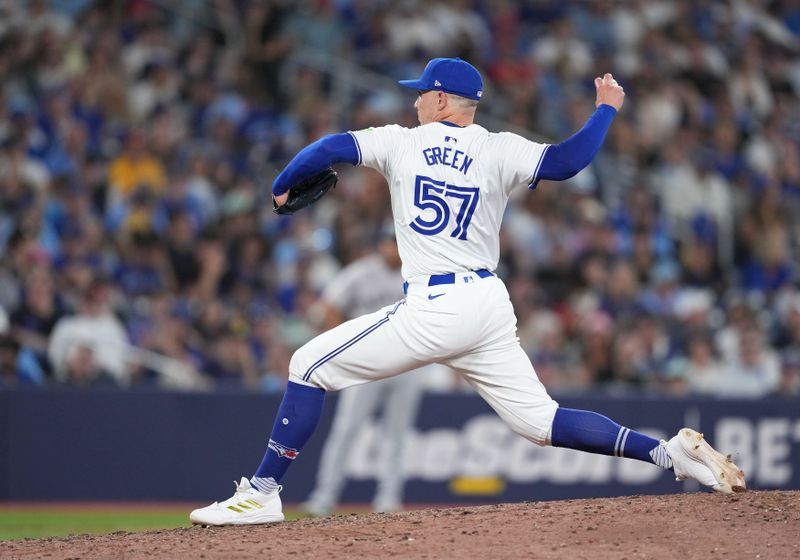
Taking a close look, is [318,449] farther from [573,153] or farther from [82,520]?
[573,153]

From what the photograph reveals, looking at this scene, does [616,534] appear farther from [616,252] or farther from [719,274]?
[719,274]

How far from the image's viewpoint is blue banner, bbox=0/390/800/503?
11055 mm

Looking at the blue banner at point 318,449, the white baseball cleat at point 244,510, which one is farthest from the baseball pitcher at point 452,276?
Result: the blue banner at point 318,449

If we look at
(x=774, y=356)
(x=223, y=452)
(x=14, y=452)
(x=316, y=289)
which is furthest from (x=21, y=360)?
(x=774, y=356)

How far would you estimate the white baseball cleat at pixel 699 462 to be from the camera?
595cm

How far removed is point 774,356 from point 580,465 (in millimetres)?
2869

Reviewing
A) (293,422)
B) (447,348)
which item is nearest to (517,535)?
(447,348)

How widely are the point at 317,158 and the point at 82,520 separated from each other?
5644mm

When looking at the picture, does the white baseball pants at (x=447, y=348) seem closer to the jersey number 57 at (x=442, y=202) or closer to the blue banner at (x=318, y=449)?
the jersey number 57 at (x=442, y=202)

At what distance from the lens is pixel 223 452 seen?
37.4 ft

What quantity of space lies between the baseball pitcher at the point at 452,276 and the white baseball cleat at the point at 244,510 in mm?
258

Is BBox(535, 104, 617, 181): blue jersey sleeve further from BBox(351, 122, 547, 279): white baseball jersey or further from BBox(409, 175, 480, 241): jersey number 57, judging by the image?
BBox(409, 175, 480, 241): jersey number 57

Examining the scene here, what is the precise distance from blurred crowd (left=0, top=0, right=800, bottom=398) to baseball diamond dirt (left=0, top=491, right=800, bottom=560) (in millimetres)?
5440

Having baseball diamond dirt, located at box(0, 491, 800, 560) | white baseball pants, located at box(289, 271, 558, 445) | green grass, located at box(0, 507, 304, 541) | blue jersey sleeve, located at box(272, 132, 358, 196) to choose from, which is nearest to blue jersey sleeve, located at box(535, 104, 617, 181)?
white baseball pants, located at box(289, 271, 558, 445)
